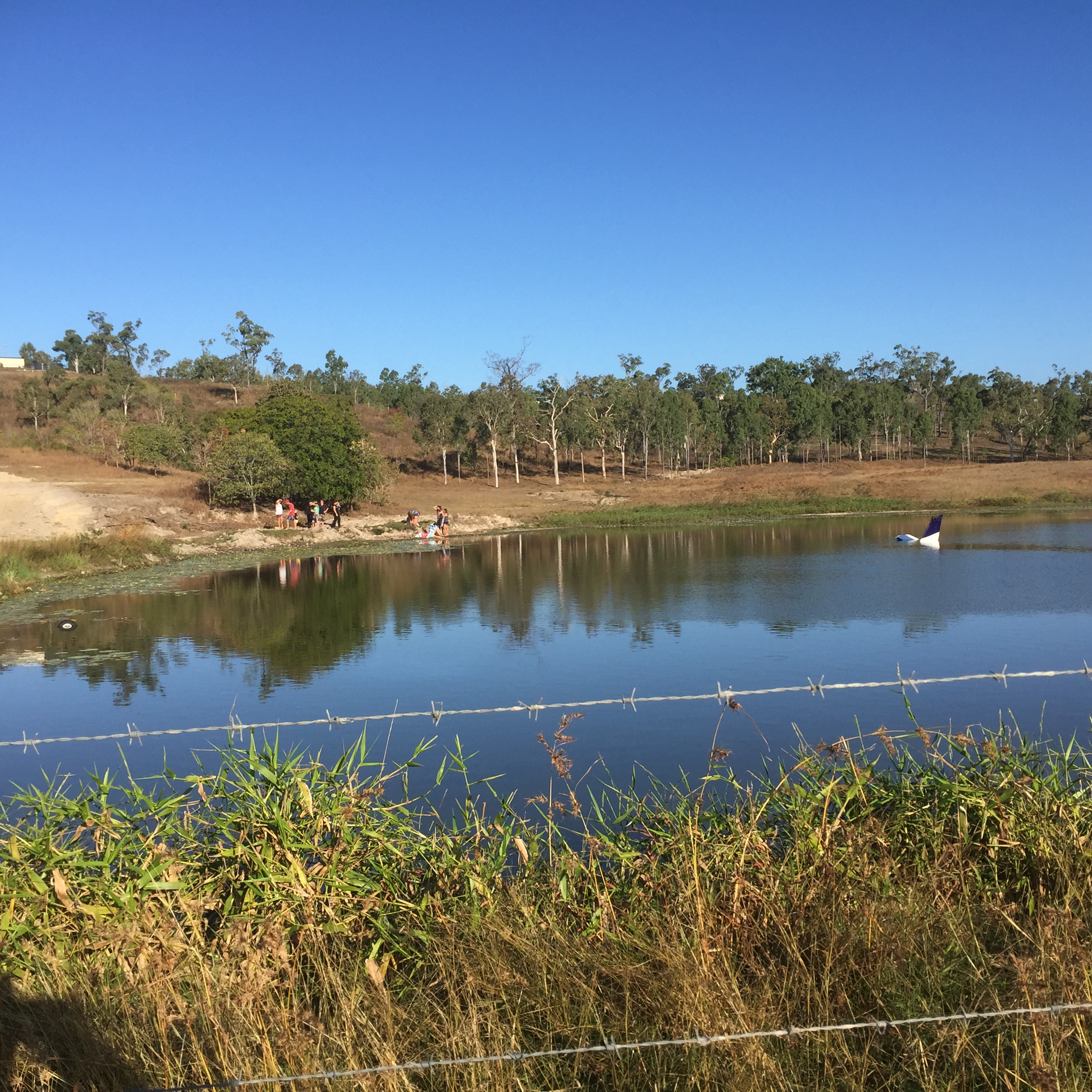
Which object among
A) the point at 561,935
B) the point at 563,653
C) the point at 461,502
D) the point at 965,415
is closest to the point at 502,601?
the point at 563,653

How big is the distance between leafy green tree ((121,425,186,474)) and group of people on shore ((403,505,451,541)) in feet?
62.8

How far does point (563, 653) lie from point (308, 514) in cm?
3592

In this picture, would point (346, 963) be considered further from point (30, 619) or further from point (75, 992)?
point (30, 619)

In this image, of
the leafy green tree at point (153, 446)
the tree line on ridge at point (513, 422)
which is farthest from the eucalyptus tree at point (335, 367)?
the leafy green tree at point (153, 446)

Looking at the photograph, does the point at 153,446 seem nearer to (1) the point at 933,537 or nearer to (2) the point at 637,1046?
(1) the point at 933,537

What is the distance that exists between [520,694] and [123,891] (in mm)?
9075

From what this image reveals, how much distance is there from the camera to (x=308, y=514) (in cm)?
5044

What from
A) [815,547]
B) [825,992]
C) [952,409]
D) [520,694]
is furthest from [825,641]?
[952,409]

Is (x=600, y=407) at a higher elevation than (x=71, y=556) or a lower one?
higher

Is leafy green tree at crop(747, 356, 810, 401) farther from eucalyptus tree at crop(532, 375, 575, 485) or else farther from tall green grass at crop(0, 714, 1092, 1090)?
tall green grass at crop(0, 714, 1092, 1090)

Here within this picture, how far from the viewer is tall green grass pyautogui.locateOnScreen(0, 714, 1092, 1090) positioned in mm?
3518

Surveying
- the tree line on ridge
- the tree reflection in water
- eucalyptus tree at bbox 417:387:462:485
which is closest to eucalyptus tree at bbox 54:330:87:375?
the tree line on ridge

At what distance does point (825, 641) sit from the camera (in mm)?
16781

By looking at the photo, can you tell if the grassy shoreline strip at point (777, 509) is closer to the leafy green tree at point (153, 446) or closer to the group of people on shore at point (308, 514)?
the group of people on shore at point (308, 514)
